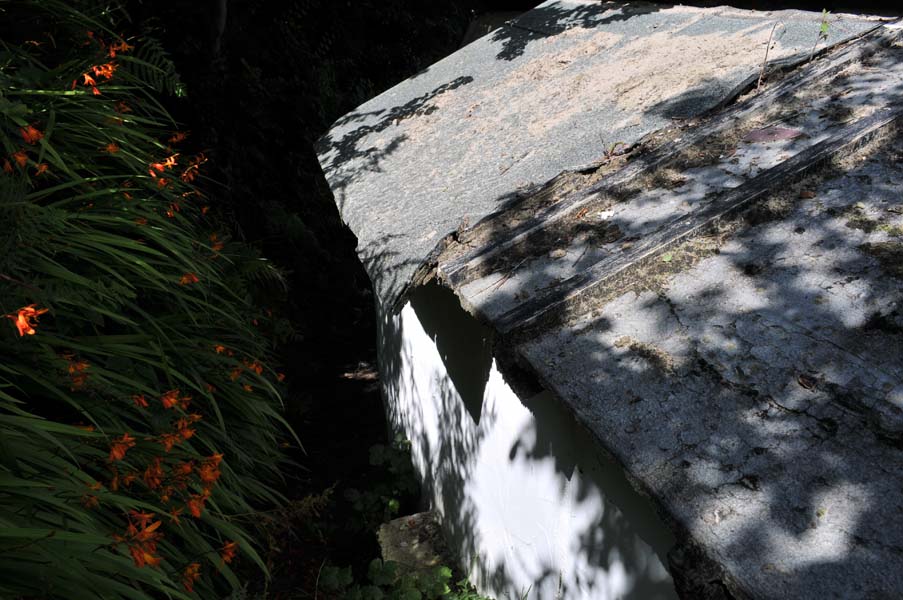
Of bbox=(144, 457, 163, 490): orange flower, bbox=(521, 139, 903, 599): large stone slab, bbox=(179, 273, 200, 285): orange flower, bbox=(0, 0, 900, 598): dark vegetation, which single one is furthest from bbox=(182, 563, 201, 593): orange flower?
bbox=(521, 139, 903, 599): large stone slab

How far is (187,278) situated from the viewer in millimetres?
3668

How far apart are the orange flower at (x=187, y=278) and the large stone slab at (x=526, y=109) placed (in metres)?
0.79

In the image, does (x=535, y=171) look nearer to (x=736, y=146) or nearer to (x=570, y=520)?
(x=736, y=146)

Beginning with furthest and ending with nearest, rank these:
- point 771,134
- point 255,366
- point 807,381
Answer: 1. point 255,366
2. point 771,134
3. point 807,381

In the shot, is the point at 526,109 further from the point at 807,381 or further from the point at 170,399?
the point at 807,381

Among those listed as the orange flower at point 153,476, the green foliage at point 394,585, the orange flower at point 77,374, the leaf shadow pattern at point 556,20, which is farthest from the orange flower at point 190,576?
the leaf shadow pattern at point 556,20

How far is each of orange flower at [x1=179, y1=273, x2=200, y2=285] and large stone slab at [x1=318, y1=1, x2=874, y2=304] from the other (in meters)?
0.79

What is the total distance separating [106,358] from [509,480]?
5.82 ft

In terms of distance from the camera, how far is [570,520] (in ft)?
9.19

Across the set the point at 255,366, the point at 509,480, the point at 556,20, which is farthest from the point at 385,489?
the point at 556,20

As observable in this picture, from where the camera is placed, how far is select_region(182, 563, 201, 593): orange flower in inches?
112

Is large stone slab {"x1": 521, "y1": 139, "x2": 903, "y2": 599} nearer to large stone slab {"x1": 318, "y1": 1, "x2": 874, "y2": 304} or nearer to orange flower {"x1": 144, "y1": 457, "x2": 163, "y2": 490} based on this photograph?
large stone slab {"x1": 318, "y1": 1, "x2": 874, "y2": 304}

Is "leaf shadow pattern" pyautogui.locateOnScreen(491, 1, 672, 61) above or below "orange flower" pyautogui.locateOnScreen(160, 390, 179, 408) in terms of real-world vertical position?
above

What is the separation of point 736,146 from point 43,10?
11.5 ft
